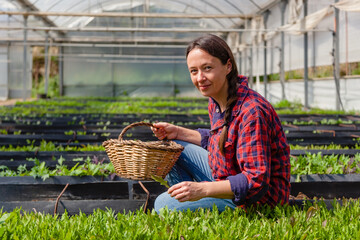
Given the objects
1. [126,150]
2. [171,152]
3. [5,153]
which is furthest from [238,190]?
[5,153]

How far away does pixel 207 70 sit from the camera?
1.87 metres

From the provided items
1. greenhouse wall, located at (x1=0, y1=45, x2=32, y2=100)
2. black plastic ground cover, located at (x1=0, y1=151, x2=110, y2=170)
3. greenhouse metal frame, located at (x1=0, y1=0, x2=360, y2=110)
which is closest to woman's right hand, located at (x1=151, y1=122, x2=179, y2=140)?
black plastic ground cover, located at (x1=0, y1=151, x2=110, y2=170)

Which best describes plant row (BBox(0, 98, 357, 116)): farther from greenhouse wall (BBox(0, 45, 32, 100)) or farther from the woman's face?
greenhouse wall (BBox(0, 45, 32, 100))

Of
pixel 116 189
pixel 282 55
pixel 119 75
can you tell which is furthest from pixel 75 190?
pixel 119 75

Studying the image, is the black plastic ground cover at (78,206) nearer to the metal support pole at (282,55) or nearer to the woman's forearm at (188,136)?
the woman's forearm at (188,136)

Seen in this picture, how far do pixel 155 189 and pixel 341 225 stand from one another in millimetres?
1294

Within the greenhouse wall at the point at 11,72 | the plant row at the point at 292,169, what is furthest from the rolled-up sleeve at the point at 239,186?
the greenhouse wall at the point at 11,72

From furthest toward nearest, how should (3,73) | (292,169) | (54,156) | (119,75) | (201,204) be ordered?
(119,75) → (3,73) → (54,156) → (292,169) → (201,204)

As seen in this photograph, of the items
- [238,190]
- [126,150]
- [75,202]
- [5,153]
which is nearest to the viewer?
[238,190]

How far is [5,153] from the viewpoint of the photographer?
3.83 meters

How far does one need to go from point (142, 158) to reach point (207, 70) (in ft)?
1.90

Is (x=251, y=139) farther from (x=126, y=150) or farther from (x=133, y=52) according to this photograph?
(x=133, y=52)

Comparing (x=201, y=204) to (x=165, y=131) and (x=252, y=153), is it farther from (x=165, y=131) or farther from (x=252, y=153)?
(x=165, y=131)

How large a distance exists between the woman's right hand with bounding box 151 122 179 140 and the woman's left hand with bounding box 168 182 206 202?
2.65ft
